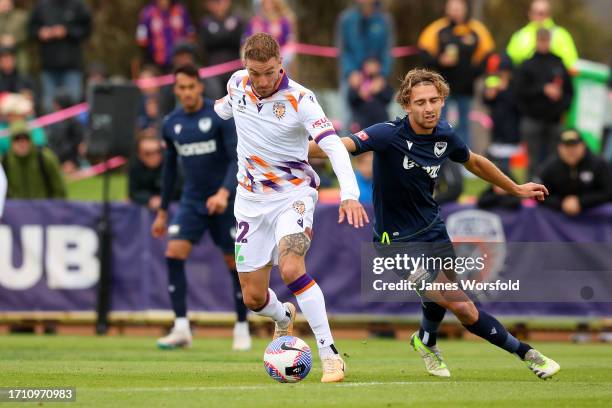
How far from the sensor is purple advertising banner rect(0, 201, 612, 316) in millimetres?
16703

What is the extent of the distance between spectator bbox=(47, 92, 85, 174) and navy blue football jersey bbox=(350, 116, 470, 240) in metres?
12.4

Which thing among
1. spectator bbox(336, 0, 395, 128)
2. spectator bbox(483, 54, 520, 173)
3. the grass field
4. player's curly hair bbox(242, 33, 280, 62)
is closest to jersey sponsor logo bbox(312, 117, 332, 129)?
player's curly hair bbox(242, 33, 280, 62)

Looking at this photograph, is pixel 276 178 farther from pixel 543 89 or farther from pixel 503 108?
pixel 503 108

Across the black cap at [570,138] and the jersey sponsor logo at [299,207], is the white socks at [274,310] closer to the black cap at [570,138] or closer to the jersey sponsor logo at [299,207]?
the jersey sponsor logo at [299,207]

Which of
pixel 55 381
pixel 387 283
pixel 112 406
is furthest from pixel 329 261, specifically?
pixel 112 406

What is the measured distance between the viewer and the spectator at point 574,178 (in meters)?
16.6

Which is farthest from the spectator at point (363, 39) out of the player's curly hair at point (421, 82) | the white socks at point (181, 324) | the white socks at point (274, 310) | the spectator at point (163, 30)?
the player's curly hair at point (421, 82)

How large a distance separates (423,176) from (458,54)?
9671 mm

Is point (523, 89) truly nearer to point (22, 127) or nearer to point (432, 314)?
point (22, 127)

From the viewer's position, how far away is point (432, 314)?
10672mm

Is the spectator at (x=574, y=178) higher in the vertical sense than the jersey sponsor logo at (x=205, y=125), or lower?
lower

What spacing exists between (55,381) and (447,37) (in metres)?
11.3

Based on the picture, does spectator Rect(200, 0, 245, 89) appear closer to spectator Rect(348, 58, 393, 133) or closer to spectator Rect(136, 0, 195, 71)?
spectator Rect(136, 0, 195, 71)

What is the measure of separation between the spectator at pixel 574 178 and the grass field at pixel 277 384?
104 inches
